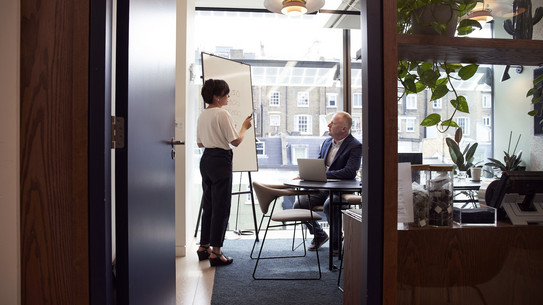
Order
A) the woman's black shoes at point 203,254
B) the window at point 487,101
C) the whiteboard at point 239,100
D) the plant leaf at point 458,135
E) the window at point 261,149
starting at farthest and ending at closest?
the window at point 261,149 → the whiteboard at point 239,100 → the woman's black shoes at point 203,254 → the window at point 487,101 → the plant leaf at point 458,135

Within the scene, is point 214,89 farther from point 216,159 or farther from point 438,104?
point 438,104

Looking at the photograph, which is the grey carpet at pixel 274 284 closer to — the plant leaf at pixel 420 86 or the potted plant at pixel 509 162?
the potted plant at pixel 509 162

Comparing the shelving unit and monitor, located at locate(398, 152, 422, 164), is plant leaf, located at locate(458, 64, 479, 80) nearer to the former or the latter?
the shelving unit

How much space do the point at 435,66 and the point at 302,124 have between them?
3628mm

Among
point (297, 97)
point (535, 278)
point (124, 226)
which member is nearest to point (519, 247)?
point (535, 278)

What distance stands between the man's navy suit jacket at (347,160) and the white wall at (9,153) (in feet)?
9.88

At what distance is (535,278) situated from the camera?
1.42m

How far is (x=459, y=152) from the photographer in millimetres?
1940

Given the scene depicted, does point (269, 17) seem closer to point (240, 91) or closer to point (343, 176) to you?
point (240, 91)

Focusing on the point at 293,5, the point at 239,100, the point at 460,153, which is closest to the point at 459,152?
the point at 460,153

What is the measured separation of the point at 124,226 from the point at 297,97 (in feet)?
12.8

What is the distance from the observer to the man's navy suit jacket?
A: 3945mm

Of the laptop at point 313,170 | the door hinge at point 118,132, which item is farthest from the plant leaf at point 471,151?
the door hinge at point 118,132

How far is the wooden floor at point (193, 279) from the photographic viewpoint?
2805mm
